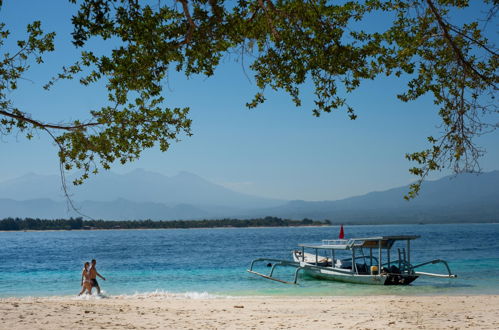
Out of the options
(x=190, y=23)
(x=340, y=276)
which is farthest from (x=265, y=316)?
(x=340, y=276)

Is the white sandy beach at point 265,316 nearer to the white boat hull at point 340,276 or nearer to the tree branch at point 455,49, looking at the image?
the tree branch at point 455,49

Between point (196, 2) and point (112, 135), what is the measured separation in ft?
9.23

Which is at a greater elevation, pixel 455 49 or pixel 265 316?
pixel 455 49

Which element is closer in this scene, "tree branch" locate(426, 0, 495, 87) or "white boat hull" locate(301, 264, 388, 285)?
"tree branch" locate(426, 0, 495, 87)

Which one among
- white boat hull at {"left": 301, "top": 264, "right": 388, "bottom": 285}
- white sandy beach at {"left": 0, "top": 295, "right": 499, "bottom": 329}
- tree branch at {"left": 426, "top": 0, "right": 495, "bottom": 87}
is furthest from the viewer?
white boat hull at {"left": 301, "top": 264, "right": 388, "bottom": 285}

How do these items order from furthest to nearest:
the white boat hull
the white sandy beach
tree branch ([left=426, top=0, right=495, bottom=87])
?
the white boat hull → the white sandy beach → tree branch ([left=426, top=0, right=495, bottom=87])

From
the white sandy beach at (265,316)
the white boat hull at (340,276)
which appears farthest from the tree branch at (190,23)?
the white boat hull at (340,276)

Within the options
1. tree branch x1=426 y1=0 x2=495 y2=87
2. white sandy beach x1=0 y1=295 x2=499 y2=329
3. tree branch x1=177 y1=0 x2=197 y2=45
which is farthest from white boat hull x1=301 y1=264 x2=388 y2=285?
tree branch x1=177 y1=0 x2=197 y2=45

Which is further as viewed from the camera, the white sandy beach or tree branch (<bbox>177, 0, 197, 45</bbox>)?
the white sandy beach

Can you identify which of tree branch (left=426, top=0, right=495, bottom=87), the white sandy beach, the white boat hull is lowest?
the white boat hull

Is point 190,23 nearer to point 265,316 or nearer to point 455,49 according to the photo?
point 455,49

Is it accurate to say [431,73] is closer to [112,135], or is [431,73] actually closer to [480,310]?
[112,135]

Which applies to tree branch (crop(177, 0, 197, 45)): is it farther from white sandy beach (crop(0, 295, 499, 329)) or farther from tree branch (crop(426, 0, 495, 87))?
white sandy beach (crop(0, 295, 499, 329))

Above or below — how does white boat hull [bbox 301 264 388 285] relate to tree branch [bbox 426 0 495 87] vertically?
below
